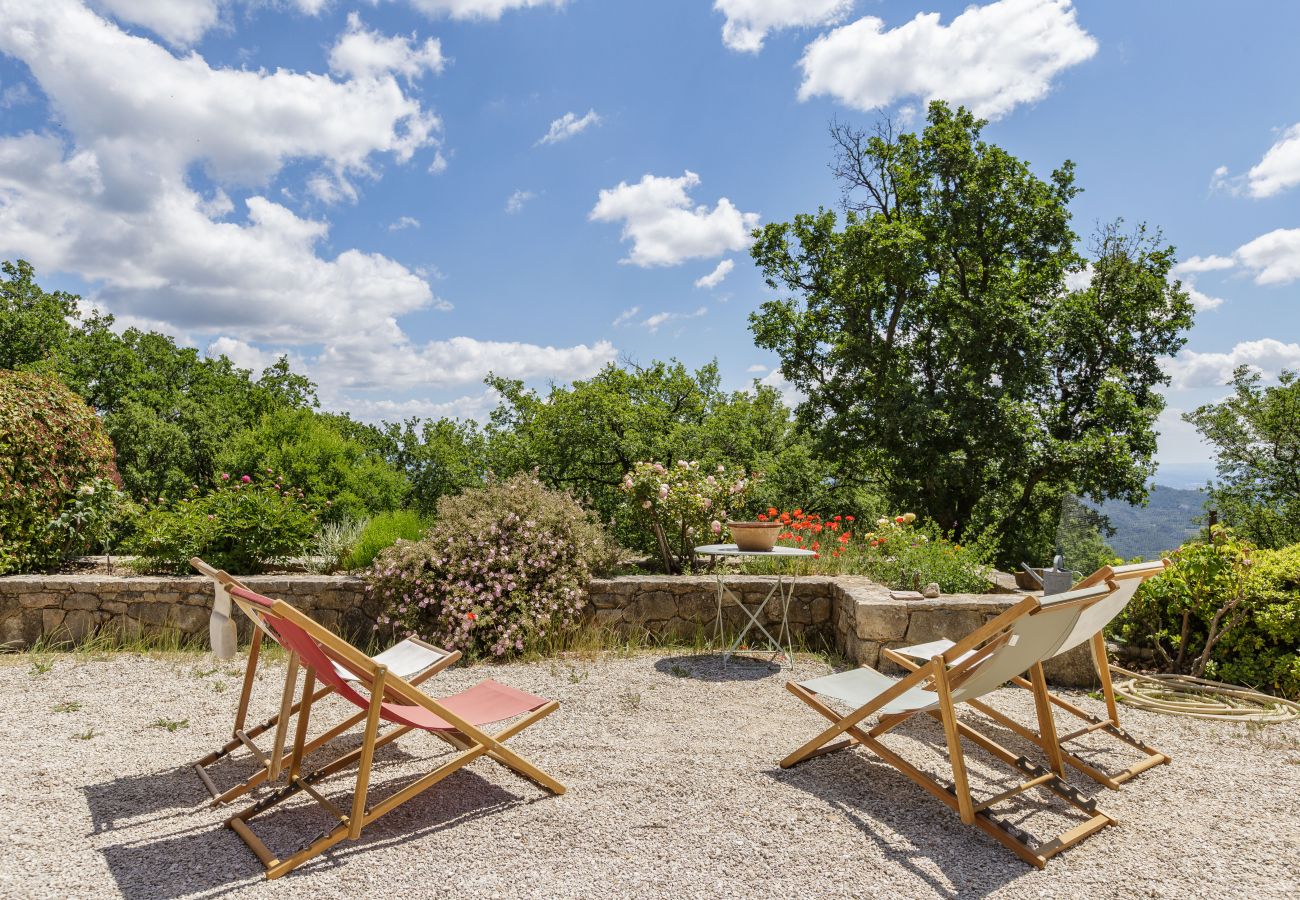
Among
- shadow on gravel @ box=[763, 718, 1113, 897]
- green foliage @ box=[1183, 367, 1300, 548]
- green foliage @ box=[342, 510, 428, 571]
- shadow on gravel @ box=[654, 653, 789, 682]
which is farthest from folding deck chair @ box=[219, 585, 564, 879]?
green foliage @ box=[1183, 367, 1300, 548]

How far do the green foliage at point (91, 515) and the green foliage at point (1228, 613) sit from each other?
841 centimetres

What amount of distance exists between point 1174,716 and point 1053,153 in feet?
45.8

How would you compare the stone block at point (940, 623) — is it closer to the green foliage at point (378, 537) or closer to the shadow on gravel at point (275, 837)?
the shadow on gravel at point (275, 837)

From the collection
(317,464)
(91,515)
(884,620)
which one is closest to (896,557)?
(884,620)

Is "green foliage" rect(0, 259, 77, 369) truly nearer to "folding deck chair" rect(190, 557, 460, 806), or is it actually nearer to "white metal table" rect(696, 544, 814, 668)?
"folding deck chair" rect(190, 557, 460, 806)

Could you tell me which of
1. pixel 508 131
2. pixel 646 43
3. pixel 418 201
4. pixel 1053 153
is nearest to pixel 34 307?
pixel 418 201

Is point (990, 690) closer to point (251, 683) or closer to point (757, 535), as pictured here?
point (757, 535)

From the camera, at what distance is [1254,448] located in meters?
18.6

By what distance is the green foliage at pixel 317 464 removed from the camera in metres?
9.79

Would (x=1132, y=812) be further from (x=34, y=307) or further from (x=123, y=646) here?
(x=34, y=307)

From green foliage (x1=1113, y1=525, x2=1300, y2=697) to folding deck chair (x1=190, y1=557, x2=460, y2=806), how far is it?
4396 mm

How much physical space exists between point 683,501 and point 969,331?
389 inches

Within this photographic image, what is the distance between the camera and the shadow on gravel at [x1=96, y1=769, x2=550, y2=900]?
8.00 feet

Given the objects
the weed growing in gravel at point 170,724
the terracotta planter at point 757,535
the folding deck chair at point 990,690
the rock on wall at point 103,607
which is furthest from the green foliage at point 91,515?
the folding deck chair at point 990,690
